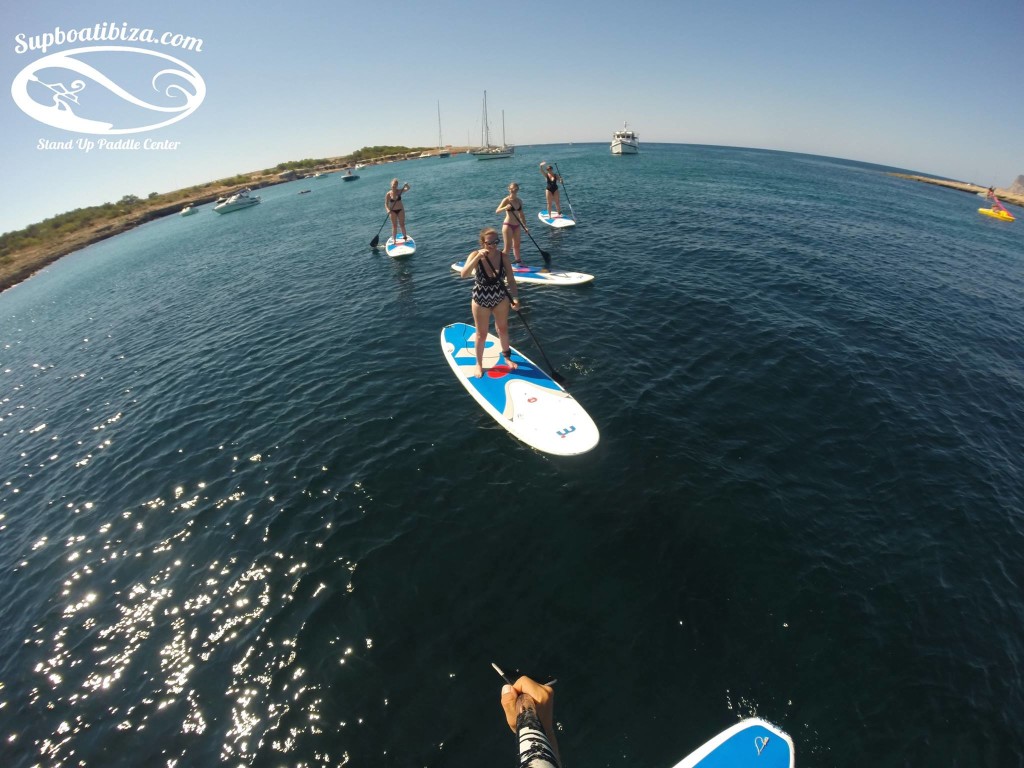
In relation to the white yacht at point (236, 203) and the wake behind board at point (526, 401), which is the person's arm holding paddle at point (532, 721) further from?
the white yacht at point (236, 203)

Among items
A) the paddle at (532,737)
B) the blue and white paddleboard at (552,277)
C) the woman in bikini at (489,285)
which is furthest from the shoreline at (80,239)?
the paddle at (532,737)

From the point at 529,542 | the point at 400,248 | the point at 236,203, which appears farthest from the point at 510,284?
the point at 236,203

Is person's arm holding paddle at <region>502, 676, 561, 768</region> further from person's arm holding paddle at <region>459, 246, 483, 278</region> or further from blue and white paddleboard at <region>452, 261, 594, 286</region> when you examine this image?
blue and white paddleboard at <region>452, 261, 594, 286</region>

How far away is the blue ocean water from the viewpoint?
18.5 feet

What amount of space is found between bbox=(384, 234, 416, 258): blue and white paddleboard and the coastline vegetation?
4734 centimetres

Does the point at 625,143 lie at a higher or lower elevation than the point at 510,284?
higher

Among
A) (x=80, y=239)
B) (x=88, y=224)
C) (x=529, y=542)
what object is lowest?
(x=529, y=542)

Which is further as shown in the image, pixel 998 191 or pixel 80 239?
pixel 998 191

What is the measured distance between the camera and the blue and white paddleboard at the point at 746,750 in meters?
4.90

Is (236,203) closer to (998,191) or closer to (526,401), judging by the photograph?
(526,401)

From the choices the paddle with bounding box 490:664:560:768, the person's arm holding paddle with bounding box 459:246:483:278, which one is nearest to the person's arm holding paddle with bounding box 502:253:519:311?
the person's arm holding paddle with bounding box 459:246:483:278

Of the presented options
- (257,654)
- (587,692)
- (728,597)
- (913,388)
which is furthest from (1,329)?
(913,388)

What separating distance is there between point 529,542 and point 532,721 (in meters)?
3.50

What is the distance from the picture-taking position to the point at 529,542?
779cm
